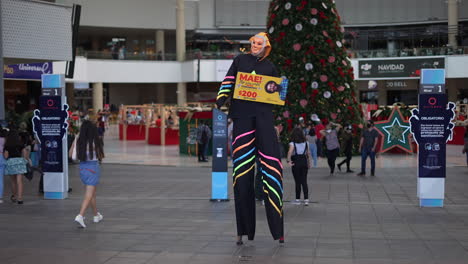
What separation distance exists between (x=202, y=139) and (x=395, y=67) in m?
27.4

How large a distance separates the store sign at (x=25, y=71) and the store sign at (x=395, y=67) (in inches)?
1061

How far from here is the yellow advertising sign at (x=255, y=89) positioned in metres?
7.82

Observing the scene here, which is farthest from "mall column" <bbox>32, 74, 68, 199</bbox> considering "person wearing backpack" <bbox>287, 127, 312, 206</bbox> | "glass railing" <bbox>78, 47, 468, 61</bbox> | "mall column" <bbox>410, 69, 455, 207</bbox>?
"glass railing" <bbox>78, 47, 468, 61</bbox>

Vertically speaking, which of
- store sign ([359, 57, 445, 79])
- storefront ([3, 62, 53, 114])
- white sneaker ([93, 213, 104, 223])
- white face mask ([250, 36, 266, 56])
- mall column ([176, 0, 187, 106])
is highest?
mall column ([176, 0, 187, 106])

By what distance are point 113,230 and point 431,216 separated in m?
5.19

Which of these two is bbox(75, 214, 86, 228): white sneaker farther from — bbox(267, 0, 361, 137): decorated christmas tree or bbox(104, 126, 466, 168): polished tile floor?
bbox(267, 0, 361, 137): decorated christmas tree

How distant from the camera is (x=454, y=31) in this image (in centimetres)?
4881

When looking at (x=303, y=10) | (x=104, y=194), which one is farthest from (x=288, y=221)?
(x=303, y=10)

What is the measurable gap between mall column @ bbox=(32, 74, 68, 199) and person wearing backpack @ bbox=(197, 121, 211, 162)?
10.4 meters

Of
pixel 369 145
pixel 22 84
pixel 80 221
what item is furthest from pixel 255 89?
pixel 22 84

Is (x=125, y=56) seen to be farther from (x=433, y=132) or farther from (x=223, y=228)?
(x=223, y=228)

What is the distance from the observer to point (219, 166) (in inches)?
496

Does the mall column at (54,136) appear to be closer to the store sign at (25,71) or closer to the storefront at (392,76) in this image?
the store sign at (25,71)

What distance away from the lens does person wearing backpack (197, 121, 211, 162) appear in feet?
75.7
